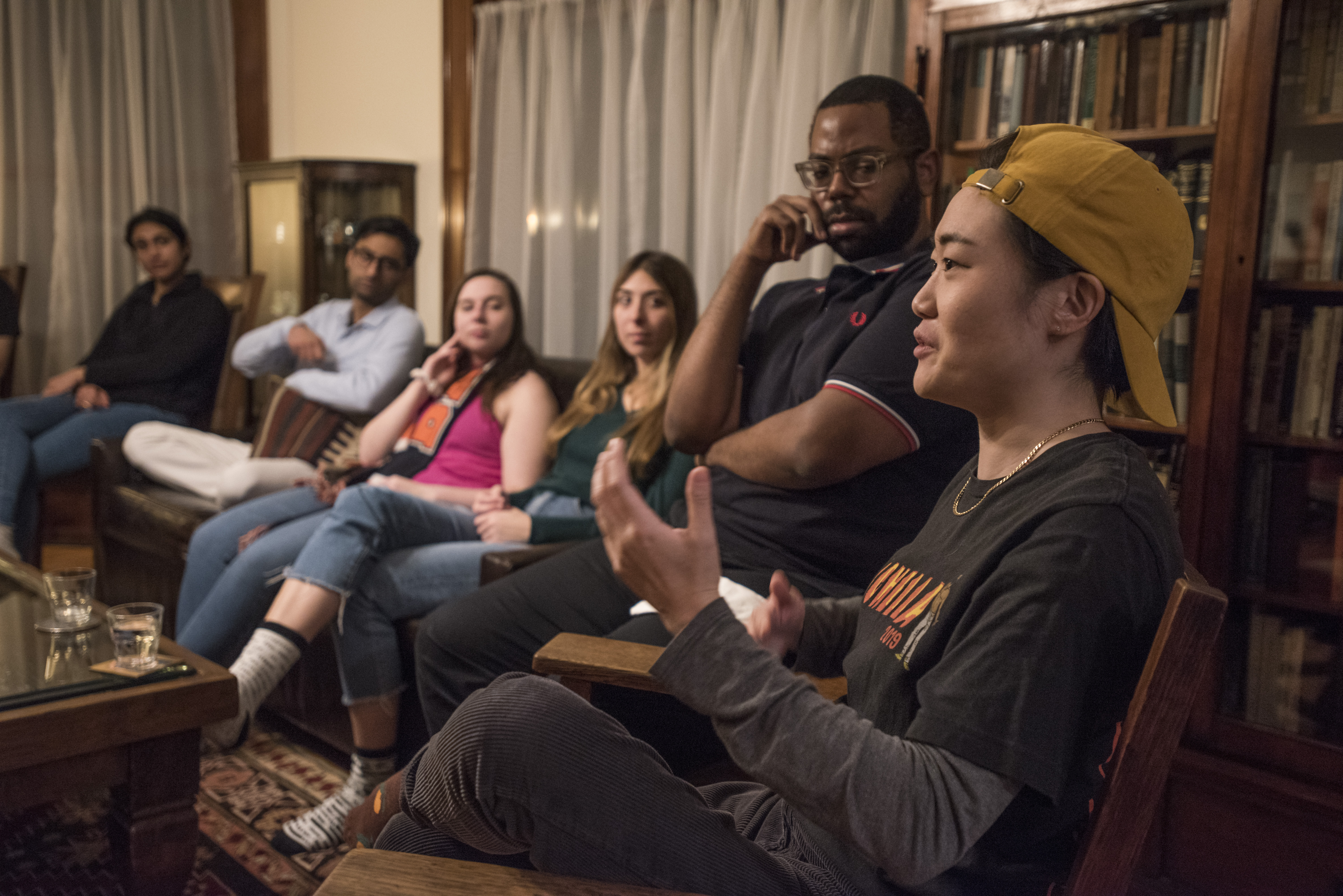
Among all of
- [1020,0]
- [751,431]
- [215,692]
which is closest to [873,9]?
[1020,0]

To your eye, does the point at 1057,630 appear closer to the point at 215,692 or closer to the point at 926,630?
the point at 926,630

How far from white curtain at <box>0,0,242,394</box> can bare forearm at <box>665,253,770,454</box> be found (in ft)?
12.7

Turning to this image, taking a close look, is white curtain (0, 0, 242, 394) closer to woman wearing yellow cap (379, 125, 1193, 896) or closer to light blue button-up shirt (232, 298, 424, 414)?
light blue button-up shirt (232, 298, 424, 414)

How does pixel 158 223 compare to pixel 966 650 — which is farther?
pixel 158 223

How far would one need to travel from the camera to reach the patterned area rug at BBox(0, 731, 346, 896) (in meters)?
1.75

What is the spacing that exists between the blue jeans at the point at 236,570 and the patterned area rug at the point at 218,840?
28 cm

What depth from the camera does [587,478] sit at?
7.68ft

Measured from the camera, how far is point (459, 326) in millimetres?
2664

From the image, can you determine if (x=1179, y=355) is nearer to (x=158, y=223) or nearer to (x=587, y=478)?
(x=587, y=478)

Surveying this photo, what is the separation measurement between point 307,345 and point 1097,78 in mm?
2488

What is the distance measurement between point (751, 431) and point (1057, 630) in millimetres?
922

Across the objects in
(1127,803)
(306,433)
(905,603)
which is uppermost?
(905,603)

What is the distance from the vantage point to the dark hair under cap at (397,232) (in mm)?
3324

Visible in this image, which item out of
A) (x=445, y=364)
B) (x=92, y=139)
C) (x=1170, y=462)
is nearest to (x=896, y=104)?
(x=1170, y=462)
